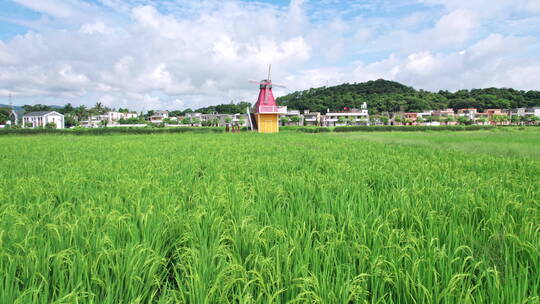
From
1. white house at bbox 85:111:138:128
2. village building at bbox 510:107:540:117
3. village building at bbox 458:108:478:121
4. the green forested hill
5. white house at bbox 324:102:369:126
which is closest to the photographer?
village building at bbox 510:107:540:117

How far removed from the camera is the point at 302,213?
3.20m

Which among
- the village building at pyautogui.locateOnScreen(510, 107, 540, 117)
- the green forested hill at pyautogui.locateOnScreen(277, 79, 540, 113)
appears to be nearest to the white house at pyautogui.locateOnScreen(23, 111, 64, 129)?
the green forested hill at pyautogui.locateOnScreen(277, 79, 540, 113)

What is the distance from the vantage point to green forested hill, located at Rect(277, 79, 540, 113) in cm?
11694

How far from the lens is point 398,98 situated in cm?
12712

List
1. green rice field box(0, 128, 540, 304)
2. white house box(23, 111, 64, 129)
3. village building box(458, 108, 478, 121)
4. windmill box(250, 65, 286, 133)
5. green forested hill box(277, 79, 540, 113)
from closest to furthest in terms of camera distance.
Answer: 1. green rice field box(0, 128, 540, 304)
2. windmill box(250, 65, 286, 133)
3. white house box(23, 111, 64, 129)
4. village building box(458, 108, 478, 121)
5. green forested hill box(277, 79, 540, 113)

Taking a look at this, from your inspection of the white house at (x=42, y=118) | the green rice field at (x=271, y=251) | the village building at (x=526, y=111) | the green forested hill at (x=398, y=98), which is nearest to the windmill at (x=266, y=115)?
the green rice field at (x=271, y=251)

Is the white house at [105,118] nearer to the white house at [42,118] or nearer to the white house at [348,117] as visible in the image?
the white house at [42,118]

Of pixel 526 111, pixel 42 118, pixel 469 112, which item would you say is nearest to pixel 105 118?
pixel 42 118

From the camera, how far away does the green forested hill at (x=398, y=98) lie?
384 feet

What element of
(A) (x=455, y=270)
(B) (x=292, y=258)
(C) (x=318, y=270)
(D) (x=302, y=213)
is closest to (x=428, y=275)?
(A) (x=455, y=270)

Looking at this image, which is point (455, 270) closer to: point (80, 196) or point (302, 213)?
point (302, 213)

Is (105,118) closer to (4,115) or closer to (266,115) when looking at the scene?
(4,115)

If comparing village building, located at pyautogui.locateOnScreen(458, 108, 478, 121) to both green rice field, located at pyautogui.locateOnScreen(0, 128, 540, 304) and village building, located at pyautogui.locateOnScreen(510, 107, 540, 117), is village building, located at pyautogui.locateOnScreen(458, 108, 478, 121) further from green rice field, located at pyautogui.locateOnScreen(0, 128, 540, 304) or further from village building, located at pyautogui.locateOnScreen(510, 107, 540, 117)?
green rice field, located at pyautogui.locateOnScreen(0, 128, 540, 304)

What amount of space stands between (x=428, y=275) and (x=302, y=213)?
153 cm
